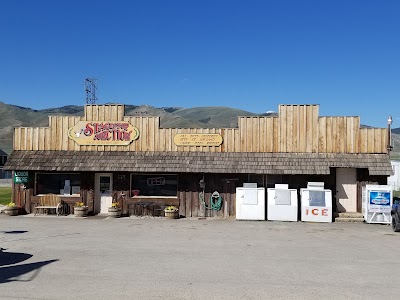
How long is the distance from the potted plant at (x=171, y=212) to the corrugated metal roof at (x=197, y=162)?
200 centimetres

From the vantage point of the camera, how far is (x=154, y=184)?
21328 millimetres

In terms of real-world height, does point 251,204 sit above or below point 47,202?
above

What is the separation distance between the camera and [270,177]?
68.0 ft

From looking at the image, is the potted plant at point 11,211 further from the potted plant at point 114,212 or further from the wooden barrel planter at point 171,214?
the wooden barrel planter at point 171,214

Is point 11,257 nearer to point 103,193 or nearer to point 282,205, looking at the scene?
point 103,193

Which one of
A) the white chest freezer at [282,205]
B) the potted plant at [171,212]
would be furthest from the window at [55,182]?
the white chest freezer at [282,205]

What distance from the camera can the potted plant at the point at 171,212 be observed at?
792 inches

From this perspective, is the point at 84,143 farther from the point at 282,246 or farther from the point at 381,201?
the point at 381,201

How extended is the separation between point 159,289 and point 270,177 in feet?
41.6

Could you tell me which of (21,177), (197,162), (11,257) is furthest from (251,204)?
(21,177)

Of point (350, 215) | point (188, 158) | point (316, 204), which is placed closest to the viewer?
point (316, 204)

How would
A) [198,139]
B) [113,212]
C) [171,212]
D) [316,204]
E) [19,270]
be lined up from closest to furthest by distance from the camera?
[19,270] → [316,204] → [171,212] → [113,212] → [198,139]

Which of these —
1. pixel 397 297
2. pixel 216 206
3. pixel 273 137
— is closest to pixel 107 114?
pixel 216 206

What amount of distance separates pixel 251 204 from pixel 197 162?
3555 millimetres
